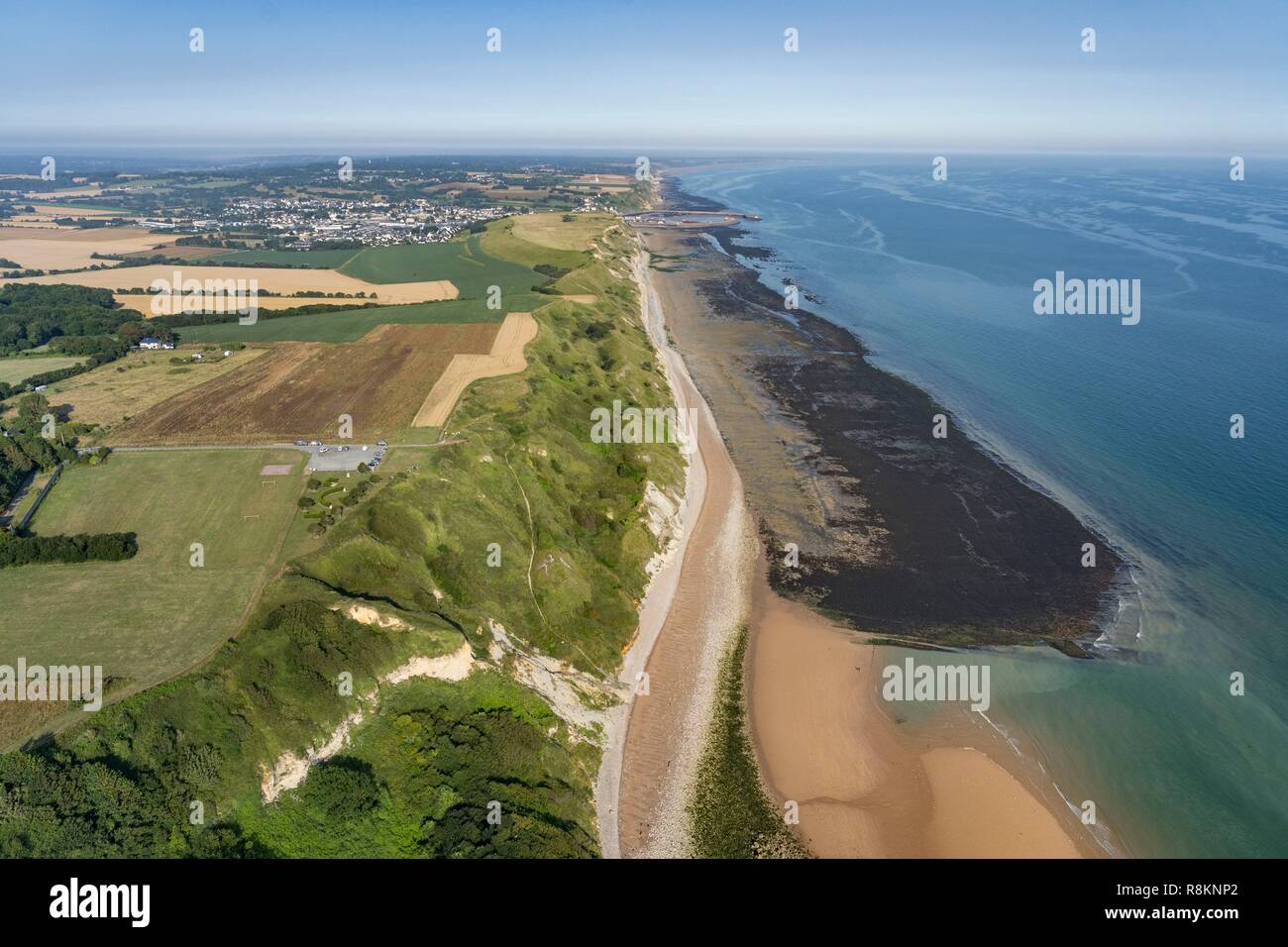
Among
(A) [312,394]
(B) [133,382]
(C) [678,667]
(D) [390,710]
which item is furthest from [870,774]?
(B) [133,382]

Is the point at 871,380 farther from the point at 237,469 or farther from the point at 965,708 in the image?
the point at 237,469

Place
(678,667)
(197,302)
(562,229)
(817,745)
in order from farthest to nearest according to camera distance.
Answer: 1. (562,229)
2. (197,302)
3. (678,667)
4. (817,745)

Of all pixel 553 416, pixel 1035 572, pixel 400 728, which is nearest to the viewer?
pixel 400 728

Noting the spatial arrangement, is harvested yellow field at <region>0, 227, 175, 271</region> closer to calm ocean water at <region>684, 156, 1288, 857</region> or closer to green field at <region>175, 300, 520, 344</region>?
green field at <region>175, 300, 520, 344</region>

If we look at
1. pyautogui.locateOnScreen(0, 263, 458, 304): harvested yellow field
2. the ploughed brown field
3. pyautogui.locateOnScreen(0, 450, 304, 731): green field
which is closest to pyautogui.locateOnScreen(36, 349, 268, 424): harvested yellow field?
the ploughed brown field

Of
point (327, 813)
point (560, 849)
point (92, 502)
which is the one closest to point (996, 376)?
point (560, 849)

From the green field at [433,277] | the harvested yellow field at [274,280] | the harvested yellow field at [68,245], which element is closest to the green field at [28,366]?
the green field at [433,277]

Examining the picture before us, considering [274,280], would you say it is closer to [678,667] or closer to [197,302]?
[197,302]
